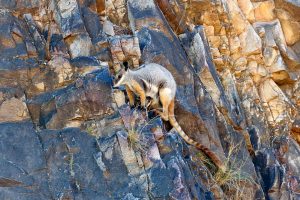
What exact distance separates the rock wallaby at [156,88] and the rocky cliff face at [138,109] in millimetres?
221

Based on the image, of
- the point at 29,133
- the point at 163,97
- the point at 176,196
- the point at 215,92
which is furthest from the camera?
the point at 215,92

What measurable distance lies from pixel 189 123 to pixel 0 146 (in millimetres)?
3555

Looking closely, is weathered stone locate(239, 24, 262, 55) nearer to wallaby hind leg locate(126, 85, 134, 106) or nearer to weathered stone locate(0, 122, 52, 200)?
wallaby hind leg locate(126, 85, 134, 106)

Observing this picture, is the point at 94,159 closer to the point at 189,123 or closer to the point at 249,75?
the point at 189,123

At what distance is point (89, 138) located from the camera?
8422 millimetres

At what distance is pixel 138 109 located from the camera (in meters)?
8.73

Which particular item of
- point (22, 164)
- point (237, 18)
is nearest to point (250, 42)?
point (237, 18)

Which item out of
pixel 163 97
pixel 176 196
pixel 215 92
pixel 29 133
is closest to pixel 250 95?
pixel 215 92

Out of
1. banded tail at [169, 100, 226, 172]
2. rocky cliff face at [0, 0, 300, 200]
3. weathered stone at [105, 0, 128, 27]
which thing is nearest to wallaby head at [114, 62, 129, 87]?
rocky cliff face at [0, 0, 300, 200]

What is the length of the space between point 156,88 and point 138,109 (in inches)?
29.2

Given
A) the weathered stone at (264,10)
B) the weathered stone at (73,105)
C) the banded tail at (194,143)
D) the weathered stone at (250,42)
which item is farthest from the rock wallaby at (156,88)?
the weathered stone at (264,10)

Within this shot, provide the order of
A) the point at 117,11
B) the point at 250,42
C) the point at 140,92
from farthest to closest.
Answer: the point at 250,42 < the point at 117,11 < the point at 140,92

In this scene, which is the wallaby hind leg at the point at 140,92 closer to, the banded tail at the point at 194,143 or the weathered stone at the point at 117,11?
the banded tail at the point at 194,143

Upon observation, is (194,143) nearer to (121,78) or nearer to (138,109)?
(138,109)
